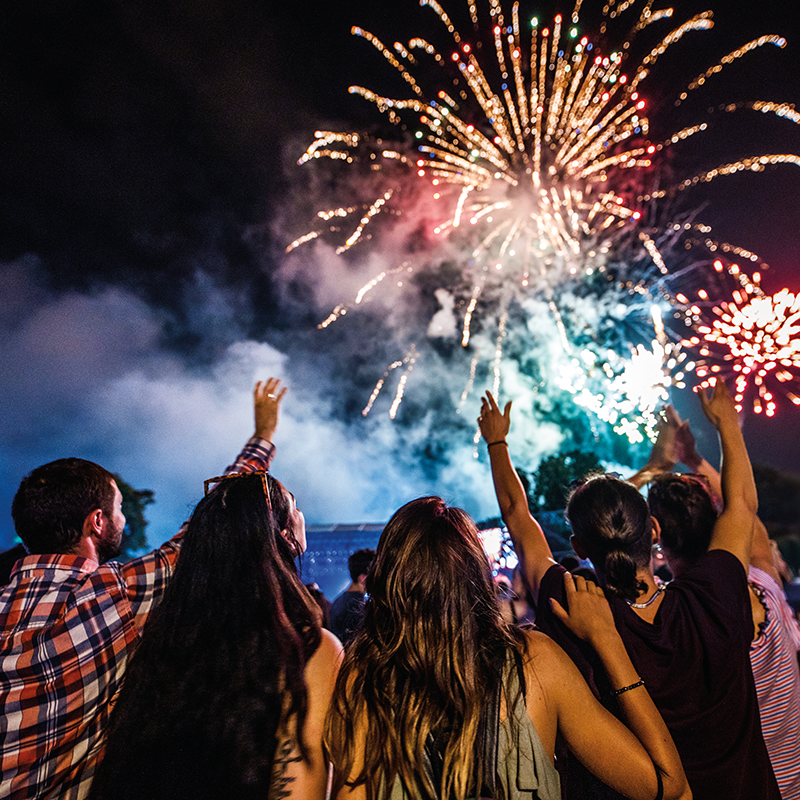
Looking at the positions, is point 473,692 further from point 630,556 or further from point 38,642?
point 38,642

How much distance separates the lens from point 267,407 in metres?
3.55

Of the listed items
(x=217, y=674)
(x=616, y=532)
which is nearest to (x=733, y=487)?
(x=616, y=532)

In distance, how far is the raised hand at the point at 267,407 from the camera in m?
3.41

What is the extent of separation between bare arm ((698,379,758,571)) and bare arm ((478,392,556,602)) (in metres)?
0.85

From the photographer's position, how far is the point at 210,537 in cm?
190

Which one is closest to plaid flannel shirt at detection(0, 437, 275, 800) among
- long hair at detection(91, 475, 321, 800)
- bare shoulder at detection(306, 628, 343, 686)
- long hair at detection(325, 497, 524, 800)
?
long hair at detection(91, 475, 321, 800)

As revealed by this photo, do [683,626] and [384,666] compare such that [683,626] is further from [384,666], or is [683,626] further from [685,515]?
[384,666]

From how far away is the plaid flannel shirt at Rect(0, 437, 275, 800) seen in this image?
186cm

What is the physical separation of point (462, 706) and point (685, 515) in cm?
175

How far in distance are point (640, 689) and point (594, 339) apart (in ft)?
95.5

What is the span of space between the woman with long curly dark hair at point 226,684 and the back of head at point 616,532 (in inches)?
47.7

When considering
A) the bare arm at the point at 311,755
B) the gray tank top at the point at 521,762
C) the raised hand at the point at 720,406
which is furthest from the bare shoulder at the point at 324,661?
the raised hand at the point at 720,406

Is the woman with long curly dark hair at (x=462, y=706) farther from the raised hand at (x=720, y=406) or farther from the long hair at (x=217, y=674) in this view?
the raised hand at (x=720, y=406)

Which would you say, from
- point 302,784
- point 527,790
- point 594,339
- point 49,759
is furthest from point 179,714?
point 594,339
